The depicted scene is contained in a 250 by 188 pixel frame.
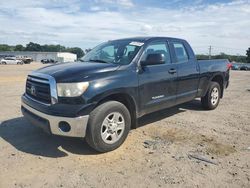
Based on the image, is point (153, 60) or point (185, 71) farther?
point (185, 71)

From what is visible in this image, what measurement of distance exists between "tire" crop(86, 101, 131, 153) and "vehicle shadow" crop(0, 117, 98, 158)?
28cm

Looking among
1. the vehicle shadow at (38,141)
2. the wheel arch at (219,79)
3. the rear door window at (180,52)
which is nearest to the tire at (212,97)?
the wheel arch at (219,79)

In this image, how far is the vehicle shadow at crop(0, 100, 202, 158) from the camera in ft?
14.9

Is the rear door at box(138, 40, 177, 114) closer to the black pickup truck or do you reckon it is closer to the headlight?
the black pickup truck

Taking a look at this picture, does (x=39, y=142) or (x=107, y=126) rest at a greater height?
(x=107, y=126)

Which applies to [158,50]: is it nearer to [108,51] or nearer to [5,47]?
[108,51]

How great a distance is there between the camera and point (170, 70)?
18.8 feet

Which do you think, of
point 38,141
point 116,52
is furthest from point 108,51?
point 38,141

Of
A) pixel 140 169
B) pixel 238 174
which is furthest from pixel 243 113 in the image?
pixel 140 169

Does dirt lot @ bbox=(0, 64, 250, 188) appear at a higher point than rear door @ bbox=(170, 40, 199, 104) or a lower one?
lower

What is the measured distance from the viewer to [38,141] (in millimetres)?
5000

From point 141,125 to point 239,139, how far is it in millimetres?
1957

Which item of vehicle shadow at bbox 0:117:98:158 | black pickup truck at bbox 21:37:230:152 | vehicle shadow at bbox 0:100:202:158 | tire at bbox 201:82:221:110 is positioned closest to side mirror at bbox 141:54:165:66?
black pickup truck at bbox 21:37:230:152

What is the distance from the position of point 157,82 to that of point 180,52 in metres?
1.37
